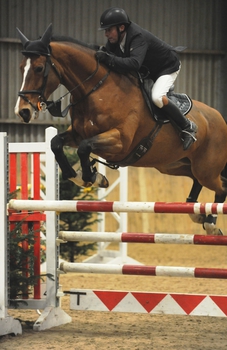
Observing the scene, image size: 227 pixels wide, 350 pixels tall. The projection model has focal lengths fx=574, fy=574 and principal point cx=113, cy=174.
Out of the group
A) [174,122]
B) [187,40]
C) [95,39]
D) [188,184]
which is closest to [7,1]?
[95,39]

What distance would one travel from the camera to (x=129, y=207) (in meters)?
3.64

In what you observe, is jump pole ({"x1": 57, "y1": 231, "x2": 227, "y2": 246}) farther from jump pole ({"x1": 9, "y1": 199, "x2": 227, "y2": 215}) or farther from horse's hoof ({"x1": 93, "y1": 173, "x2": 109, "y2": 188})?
horse's hoof ({"x1": 93, "y1": 173, "x2": 109, "y2": 188})

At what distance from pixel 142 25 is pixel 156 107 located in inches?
374

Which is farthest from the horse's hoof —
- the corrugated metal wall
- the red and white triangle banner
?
the corrugated metal wall

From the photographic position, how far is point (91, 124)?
151 inches

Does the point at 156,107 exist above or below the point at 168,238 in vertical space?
above

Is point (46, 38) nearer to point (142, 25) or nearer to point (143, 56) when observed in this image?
point (143, 56)

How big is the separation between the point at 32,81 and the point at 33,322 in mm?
1833

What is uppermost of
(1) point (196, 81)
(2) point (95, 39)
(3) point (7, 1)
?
(3) point (7, 1)

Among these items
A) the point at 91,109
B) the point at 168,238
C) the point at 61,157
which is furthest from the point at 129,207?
the point at 91,109

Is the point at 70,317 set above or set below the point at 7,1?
below

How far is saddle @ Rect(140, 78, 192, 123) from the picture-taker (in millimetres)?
4070

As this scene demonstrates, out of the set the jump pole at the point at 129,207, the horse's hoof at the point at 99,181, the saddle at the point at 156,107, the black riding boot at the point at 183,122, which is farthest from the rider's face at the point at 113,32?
the jump pole at the point at 129,207

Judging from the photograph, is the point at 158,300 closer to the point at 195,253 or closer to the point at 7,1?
the point at 195,253
